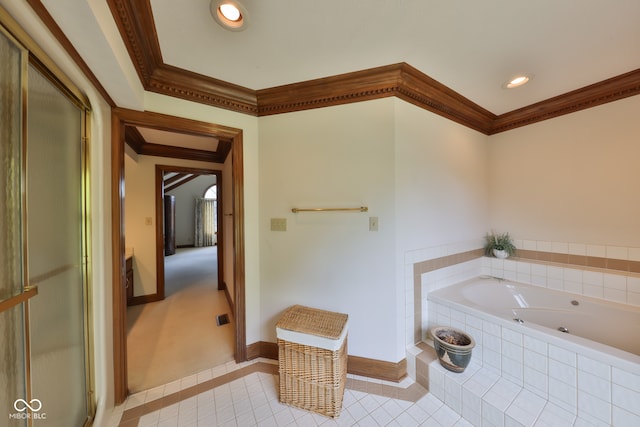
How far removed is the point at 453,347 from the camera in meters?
1.47

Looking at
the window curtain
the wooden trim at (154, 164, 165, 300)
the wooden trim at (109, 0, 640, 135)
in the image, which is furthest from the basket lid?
the window curtain

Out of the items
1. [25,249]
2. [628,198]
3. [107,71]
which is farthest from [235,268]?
[628,198]

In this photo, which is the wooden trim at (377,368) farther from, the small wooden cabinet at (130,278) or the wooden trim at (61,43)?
the small wooden cabinet at (130,278)

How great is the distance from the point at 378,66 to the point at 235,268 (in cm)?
189

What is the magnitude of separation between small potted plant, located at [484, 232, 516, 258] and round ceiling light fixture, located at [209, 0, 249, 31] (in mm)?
2942

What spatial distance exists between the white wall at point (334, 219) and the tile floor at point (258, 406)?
0.79 feet

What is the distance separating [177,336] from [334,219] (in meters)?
2.10

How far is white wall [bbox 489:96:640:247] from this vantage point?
1.80 meters

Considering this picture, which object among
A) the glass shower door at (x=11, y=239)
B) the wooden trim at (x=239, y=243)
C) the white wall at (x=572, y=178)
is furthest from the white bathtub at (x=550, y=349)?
the glass shower door at (x=11, y=239)

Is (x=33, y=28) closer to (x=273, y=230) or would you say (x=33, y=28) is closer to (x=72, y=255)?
(x=72, y=255)

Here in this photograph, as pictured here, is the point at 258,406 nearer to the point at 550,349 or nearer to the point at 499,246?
the point at 550,349

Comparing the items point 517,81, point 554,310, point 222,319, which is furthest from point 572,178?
point 222,319

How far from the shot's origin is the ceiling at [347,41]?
3.50 ft

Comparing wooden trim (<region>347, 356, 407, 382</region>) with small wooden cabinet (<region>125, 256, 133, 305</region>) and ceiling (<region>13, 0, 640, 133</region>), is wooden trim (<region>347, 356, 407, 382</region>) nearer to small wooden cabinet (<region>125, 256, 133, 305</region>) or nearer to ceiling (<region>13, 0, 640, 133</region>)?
ceiling (<region>13, 0, 640, 133</region>)
